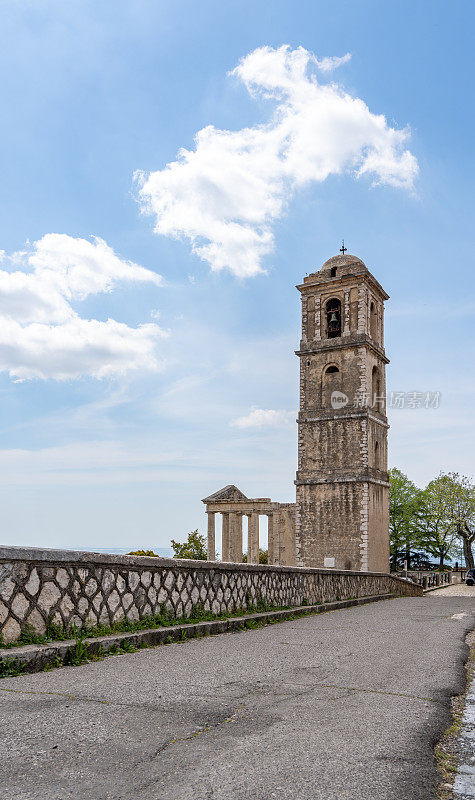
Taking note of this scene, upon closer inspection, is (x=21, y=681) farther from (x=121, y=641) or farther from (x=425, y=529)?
(x=425, y=529)

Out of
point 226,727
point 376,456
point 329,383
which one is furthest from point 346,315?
point 226,727

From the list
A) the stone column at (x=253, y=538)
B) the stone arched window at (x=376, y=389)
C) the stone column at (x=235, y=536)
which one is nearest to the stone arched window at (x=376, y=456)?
the stone arched window at (x=376, y=389)

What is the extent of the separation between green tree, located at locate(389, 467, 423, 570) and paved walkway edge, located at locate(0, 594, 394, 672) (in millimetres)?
54339

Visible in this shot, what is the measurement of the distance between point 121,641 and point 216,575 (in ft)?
10.2

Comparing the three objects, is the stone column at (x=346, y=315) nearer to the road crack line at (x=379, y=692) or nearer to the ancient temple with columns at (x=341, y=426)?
the ancient temple with columns at (x=341, y=426)

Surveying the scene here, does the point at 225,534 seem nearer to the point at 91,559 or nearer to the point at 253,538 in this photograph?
the point at 253,538

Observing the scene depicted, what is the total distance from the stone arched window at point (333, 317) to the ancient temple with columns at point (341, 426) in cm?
6

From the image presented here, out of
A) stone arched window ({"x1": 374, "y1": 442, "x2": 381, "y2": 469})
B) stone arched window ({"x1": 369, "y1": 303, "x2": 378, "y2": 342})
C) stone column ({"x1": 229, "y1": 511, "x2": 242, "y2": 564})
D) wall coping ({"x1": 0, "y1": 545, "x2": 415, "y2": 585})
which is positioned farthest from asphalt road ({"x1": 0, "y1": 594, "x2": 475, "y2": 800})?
stone column ({"x1": 229, "y1": 511, "x2": 242, "y2": 564})

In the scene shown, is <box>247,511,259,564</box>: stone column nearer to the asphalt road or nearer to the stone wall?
the stone wall

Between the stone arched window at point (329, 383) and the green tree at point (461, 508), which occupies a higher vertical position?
the stone arched window at point (329, 383)

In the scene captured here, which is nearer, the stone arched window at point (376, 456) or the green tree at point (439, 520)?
Answer: the stone arched window at point (376, 456)

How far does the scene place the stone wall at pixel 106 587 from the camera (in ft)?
18.1

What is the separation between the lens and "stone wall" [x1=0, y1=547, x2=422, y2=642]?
18.1 feet

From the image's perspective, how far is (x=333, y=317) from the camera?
123ft
